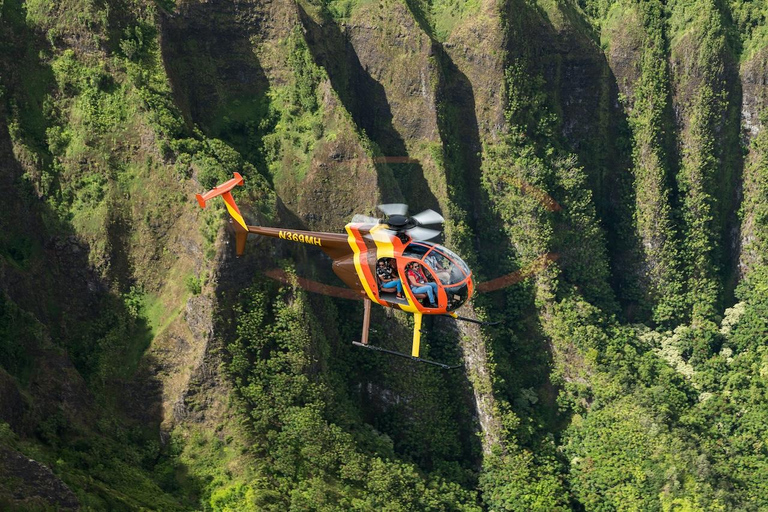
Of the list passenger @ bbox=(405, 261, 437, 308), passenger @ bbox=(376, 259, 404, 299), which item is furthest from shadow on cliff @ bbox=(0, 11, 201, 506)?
passenger @ bbox=(405, 261, 437, 308)

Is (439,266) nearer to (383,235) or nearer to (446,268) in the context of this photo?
(446,268)

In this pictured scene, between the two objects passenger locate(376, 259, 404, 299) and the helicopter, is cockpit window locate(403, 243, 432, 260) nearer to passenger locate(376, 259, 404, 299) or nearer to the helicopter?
the helicopter

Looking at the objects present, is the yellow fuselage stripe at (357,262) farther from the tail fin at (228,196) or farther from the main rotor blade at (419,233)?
the tail fin at (228,196)

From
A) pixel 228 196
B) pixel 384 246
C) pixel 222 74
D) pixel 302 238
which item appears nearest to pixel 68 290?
pixel 228 196

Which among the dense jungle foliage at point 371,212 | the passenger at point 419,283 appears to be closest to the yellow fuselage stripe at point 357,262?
the passenger at point 419,283

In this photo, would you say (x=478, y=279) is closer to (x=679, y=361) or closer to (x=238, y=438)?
(x=679, y=361)

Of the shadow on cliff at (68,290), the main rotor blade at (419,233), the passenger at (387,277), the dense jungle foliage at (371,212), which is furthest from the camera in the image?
the dense jungle foliage at (371,212)
